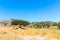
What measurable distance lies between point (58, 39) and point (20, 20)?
51.5 metres

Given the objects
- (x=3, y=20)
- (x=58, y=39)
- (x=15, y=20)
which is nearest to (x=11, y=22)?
(x=15, y=20)

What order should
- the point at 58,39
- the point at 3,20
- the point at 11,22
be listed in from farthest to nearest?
the point at 3,20
the point at 11,22
the point at 58,39

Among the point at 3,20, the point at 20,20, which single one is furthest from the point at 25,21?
the point at 3,20

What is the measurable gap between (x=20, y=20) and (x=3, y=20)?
11922mm

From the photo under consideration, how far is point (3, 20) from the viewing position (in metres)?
82.8

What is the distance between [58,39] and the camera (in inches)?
930

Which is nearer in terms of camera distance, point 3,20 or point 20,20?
point 20,20

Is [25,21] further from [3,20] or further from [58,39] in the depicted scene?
[58,39]

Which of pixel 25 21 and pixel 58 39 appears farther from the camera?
pixel 25 21

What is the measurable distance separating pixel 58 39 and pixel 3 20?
202ft

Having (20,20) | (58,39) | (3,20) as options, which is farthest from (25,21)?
(58,39)

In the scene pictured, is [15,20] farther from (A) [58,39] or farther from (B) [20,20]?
(A) [58,39]

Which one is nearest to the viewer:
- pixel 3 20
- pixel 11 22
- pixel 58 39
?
pixel 58 39

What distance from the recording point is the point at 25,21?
244ft
